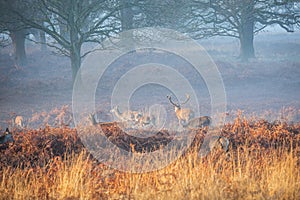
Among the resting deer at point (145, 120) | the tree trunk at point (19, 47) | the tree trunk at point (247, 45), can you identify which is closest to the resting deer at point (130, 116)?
the resting deer at point (145, 120)

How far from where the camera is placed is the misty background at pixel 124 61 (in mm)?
18609

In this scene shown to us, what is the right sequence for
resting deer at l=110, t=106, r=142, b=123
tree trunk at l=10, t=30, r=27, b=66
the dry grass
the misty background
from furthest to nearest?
1. tree trunk at l=10, t=30, r=27, b=66
2. the misty background
3. resting deer at l=110, t=106, r=142, b=123
4. the dry grass

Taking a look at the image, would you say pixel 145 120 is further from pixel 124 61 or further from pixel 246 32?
pixel 246 32

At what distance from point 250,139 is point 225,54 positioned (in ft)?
90.4

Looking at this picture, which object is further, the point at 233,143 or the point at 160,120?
the point at 160,120

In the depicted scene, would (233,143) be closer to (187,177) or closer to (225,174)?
(225,174)

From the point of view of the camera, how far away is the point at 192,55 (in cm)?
3180

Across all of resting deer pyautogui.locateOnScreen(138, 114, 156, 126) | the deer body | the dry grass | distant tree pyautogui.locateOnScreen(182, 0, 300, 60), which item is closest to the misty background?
distant tree pyautogui.locateOnScreen(182, 0, 300, 60)

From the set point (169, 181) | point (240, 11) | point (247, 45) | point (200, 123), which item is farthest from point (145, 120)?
point (247, 45)

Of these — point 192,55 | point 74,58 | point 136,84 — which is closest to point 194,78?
point 136,84

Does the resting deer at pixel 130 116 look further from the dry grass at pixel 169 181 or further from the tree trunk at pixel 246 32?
the tree trunk at pixel 246 32

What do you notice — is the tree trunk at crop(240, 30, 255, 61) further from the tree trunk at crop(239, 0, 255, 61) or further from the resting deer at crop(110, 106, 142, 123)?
the resting deer at crop(110, 106, 142, 123)

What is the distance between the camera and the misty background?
61.1 feet

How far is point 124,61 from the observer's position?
30031 millimetres
